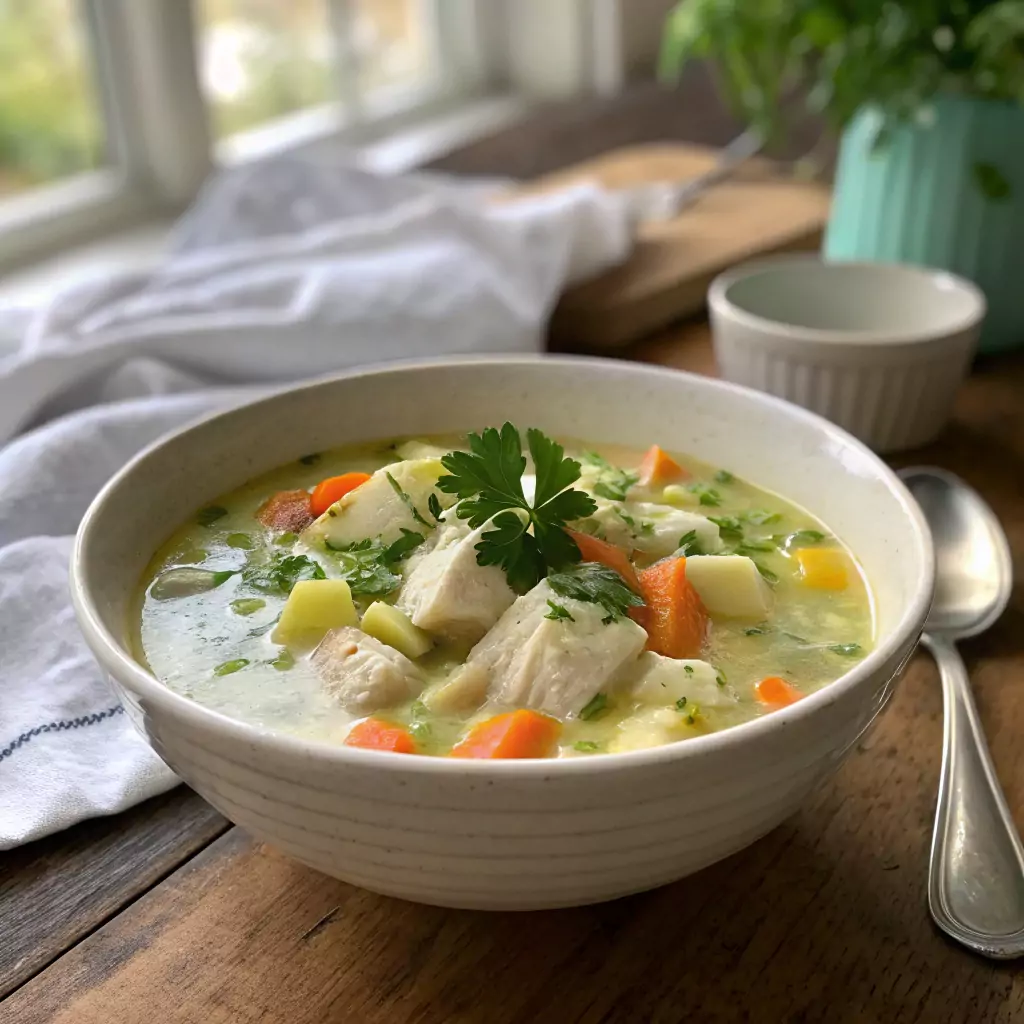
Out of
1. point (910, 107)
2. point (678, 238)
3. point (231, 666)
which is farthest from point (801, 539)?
point (678, 238)

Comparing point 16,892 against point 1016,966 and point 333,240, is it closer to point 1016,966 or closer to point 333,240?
point 1016,966

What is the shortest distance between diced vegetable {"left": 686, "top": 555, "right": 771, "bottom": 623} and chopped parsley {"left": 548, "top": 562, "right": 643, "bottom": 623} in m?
0.08

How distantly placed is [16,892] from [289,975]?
0.29m

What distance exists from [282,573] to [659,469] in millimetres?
490

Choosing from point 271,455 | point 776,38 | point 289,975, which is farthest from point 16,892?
point 776,38

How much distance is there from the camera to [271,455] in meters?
1.53

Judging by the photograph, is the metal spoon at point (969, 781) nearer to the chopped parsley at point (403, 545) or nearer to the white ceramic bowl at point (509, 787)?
the white ceramic bowl at point (509, 787)

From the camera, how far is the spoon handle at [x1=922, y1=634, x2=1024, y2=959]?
1.04m

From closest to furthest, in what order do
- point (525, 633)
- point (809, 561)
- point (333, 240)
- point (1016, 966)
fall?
point (1016, 966) → point (525, 633) → point (809, 561) → point (333, 240)

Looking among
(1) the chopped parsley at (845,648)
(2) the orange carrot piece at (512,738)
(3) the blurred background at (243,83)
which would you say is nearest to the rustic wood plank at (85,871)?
(2) the orange carrot piece at (512,738)

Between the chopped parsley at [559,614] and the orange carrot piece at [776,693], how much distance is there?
0.61ft

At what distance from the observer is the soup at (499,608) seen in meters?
Result: 1.09

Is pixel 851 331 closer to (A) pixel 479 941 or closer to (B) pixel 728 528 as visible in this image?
(B) pixel 728 528

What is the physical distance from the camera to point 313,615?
47.4 inches
